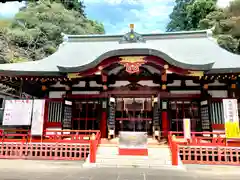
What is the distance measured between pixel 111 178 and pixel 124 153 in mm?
2243

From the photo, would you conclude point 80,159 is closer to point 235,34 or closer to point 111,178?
point 111,178

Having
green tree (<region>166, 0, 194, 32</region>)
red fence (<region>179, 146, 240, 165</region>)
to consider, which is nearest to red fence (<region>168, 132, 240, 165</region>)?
red fence (<region>179, 146, 240, 165</region>)

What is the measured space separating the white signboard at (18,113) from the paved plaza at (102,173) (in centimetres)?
172

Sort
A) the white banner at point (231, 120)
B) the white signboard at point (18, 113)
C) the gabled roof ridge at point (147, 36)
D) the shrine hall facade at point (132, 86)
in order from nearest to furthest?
the white banner at point (231, 120) → the white signboard at point (18, 113) → the shrine hall facade at point (132, 86) → the gabled roof ridge at point (147, 36)

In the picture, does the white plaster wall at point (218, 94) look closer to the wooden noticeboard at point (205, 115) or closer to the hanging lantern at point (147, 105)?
A: the wooden noticeboard at point (205, 115)

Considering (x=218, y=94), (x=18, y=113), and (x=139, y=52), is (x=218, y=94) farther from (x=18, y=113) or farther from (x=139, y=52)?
(x=18, y=113)

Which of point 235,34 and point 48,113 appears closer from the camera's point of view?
point 48,113

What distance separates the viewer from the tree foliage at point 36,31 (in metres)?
23.0

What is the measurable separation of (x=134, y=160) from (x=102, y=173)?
1.51m

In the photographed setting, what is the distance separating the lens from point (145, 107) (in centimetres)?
1078

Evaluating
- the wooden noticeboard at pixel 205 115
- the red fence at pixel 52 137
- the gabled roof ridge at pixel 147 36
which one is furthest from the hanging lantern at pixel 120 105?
the gabled roof ridge at pixel 147 36

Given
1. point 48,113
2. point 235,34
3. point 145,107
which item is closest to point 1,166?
point 48,113

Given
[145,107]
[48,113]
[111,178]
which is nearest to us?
[111,178]

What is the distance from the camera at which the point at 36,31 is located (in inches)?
1009
